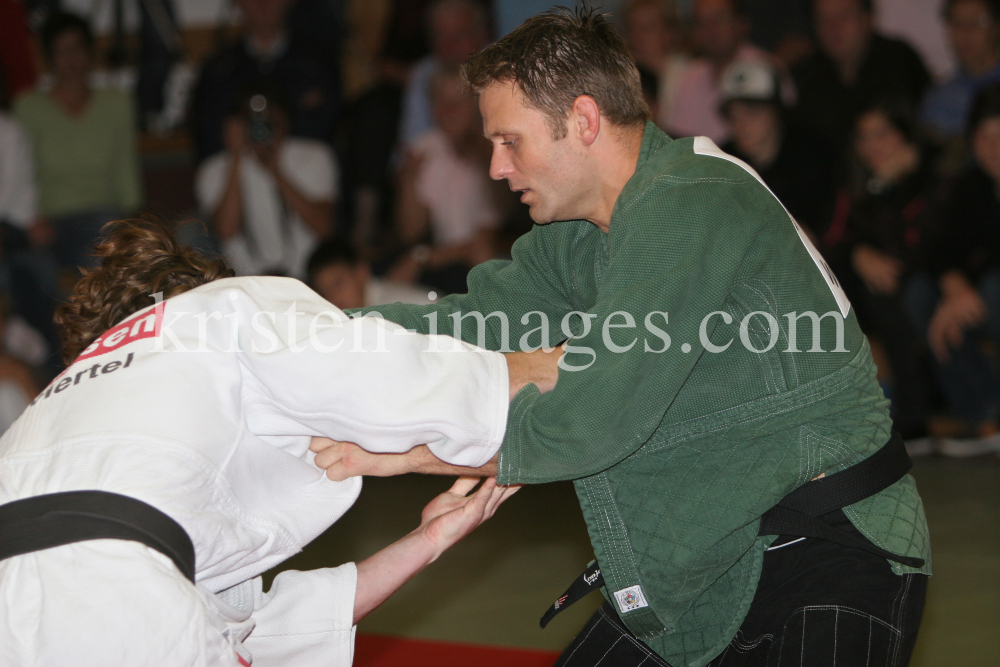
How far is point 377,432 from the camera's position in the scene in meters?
1.51

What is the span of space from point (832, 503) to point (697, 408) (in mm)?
283

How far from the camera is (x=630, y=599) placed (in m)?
1.70

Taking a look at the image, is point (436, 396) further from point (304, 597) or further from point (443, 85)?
point (443, 85)

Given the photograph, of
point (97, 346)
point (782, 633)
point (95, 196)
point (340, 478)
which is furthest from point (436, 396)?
point (95, 196)

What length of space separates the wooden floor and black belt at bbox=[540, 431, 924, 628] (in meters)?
1.63

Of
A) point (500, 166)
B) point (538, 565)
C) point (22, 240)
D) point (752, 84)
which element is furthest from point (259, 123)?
point (500, 166)

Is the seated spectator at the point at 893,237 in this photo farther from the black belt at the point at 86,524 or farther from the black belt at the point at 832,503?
the black belt at the point at 86,524

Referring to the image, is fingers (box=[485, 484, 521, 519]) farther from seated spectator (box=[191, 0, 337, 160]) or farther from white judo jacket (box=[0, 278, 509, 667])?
seated spectator (box=[191, 0, 337, 160])

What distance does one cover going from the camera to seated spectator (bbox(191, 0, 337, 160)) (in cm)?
629

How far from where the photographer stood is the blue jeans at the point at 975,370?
4.93 m

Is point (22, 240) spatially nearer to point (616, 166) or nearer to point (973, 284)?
point (616, 166)

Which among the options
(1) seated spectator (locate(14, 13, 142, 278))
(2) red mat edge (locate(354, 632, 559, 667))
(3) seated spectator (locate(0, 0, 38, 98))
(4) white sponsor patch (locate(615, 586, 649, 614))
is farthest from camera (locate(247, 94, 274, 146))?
(4) white sponsor patch (locate(615, 586, 649, 614))

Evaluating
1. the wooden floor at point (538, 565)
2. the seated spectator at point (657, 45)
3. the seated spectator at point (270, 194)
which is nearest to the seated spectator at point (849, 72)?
the seated spectator at point (657, 45)

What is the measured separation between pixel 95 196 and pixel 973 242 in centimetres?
527
